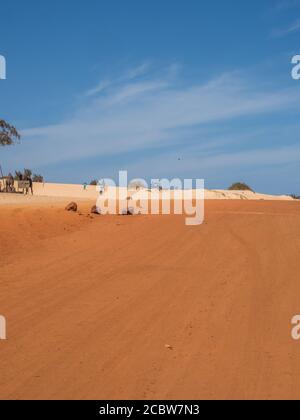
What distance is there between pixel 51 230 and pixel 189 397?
23.5 ft

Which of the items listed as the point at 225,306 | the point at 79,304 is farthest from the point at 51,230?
the point at 225,306

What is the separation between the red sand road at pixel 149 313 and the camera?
4289mm

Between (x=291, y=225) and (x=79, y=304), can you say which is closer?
(x=79, y=304)

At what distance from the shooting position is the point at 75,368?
4539 millimetres

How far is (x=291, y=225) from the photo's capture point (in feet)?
36.7

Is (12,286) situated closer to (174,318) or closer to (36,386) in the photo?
(174,318)

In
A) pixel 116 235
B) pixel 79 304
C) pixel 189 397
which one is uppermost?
pixel 116 235

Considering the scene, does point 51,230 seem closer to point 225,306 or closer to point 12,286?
point 12,286

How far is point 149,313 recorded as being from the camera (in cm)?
587

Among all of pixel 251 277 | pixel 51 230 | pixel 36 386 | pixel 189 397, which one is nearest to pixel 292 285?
pixel 251 277

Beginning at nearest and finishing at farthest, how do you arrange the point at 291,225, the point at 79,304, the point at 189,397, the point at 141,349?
1. the point at 189,397
2. the point at 141,349
3. the point at 79,304
4. the point at 291,225

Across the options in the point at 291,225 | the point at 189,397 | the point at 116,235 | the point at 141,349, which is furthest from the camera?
the point at 291,225

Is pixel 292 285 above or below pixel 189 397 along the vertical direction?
above

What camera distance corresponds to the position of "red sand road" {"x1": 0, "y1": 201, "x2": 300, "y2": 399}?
14.1 ft
